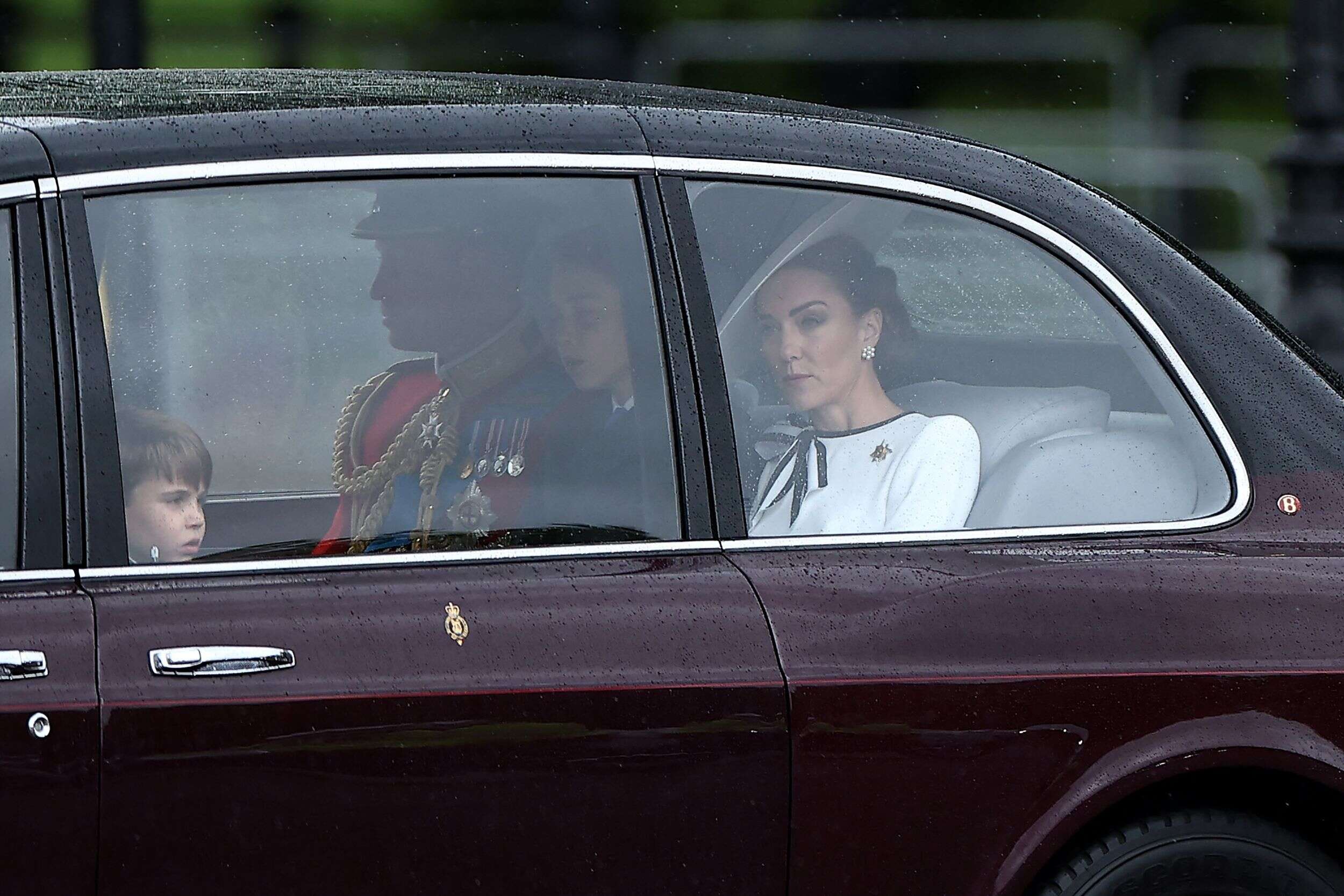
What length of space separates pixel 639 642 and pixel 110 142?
0.98m

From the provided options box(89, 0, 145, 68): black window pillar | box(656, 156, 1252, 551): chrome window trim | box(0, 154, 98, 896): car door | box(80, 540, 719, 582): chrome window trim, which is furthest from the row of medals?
box(89, 0, 145, 68): black window pillar

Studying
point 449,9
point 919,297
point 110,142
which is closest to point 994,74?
point 449,9

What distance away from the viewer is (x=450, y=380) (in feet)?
8.89

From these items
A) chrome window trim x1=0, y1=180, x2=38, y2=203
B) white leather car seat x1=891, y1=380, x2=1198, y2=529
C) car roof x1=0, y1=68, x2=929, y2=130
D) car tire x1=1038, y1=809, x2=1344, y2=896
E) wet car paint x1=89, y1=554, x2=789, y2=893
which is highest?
car roof x1=0, y1=68, x2=929, y2=130

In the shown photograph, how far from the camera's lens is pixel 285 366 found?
2.65 meters

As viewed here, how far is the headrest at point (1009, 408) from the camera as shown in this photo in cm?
289

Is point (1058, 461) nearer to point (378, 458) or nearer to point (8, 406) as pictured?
point (378, 458)

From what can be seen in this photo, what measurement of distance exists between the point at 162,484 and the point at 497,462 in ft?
1.50

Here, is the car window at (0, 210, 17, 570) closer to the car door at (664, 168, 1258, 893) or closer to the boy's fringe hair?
the boy's fringe hair

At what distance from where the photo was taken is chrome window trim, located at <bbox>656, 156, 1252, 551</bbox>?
2787 mm

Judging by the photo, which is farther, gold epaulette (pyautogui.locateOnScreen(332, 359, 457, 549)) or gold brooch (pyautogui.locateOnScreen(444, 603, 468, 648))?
gold epaulette (pyautogui.locateOnScreen(332, 359, 457, 549))

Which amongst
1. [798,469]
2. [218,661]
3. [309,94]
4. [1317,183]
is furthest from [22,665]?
[1317,183]

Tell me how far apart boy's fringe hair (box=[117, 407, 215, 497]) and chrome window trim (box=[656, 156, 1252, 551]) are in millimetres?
806

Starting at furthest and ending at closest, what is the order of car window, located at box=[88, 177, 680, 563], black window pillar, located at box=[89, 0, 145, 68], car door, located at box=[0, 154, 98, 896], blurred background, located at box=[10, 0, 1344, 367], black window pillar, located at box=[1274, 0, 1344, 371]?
blurred background, located at box=[10, 0, 1344, 367] → black window pillar, located at box=[89, 0, 145, 68] → black window pillar, located at box=[1274, 0, 1344, 371] → car window, located at box=[88, 177, 680, 563] → car door, located at box=[0, 154, 98, 896]
